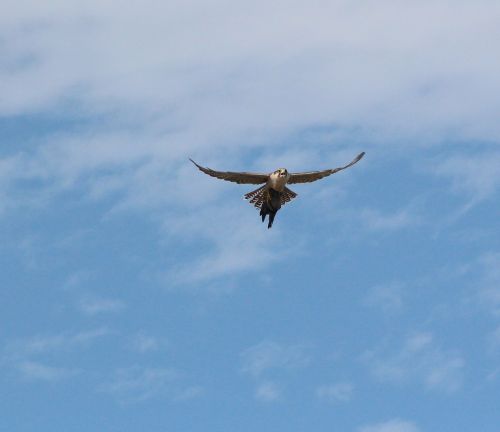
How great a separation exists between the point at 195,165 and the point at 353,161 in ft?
29.1

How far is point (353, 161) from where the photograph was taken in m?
83.2

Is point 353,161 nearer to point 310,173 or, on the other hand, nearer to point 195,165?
point 310,173

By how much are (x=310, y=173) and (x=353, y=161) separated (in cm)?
298

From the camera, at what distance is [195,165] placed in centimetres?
8038

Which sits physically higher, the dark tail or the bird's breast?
the bird's breast

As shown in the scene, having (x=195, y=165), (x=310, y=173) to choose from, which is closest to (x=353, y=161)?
(x=310, y=173)

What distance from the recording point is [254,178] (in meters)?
83.1

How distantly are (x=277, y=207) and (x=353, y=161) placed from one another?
481cm

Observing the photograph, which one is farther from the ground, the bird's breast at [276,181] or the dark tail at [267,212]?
the bird's breast at [276,181]

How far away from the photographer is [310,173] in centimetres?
8512

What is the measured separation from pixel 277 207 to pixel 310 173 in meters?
2.88

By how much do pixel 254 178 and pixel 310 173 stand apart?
3688 mm
